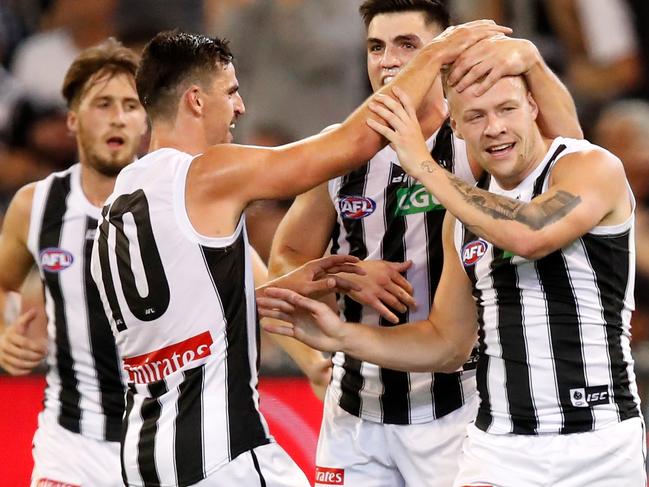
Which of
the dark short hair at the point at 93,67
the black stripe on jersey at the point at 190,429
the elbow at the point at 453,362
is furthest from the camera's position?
the dark short hair at the point at 93,67

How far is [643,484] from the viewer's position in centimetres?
357

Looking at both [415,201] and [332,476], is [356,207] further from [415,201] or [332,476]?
[332,476]

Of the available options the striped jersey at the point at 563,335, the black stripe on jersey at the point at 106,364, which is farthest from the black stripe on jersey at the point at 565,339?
the black stripe on jersey at the point at 106,364

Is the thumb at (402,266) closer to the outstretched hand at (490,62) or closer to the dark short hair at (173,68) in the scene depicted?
the outstretched hand at (490,62)

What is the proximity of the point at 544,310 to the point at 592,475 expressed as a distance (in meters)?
0.53

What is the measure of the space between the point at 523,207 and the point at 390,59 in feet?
3.89

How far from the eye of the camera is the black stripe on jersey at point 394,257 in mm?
4324

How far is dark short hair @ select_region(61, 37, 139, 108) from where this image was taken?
17.1ft

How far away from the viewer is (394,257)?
4332mm

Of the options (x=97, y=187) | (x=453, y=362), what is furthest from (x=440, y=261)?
(x=97, y=187)

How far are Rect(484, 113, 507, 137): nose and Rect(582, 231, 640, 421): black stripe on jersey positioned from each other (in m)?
0.43

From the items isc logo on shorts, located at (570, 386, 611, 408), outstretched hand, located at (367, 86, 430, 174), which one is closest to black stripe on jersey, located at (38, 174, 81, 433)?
outstretched hand, located at (367, 86, 430, 174)

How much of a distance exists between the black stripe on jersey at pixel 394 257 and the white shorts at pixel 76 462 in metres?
1.22

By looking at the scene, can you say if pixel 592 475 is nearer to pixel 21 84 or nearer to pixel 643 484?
pixel 643 484
